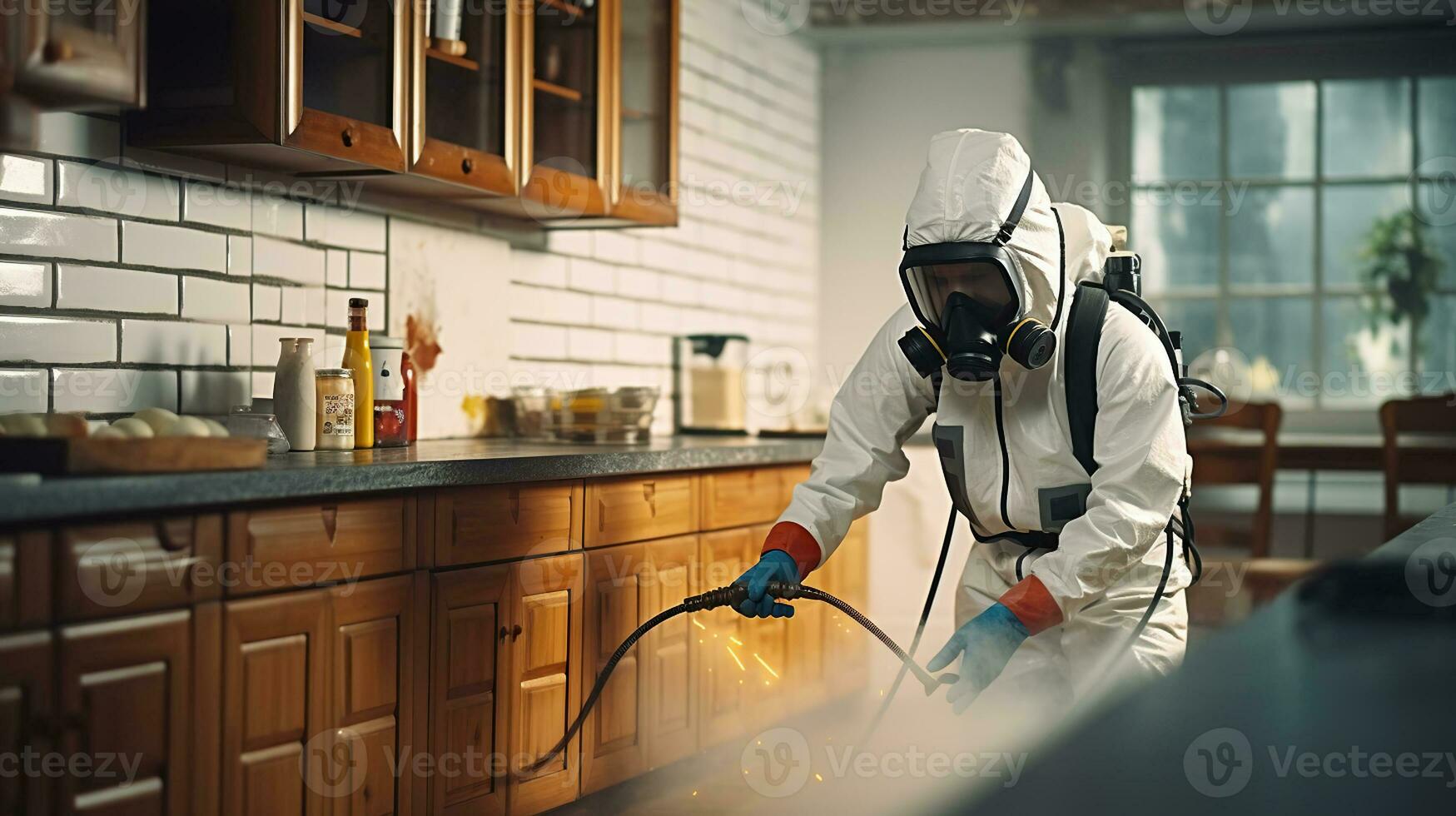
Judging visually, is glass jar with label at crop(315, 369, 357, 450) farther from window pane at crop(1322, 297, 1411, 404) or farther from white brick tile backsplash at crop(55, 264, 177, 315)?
window pane at crop(1322, 297, 1411, 404)

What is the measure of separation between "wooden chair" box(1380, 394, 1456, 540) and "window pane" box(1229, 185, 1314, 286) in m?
0.95

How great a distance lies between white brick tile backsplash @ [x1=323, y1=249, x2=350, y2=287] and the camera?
106 inches

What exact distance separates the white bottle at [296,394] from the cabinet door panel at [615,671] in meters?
0.63

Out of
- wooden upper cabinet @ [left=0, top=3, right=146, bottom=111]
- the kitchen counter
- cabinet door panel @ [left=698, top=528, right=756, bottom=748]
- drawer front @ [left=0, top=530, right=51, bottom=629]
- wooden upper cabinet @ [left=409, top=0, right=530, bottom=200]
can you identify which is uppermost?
wooden upper cabinet @ [left=409, top=0, right=530, bottom=200]

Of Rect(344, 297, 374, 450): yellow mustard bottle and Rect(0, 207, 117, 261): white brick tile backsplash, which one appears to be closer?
Rect(0, 207, 117, 261): white brick tile backsplash

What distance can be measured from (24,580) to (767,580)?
1067mm

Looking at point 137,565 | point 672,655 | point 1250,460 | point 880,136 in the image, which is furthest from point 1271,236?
point 137,565

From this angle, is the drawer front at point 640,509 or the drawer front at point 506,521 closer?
the drawer front at point 506,521

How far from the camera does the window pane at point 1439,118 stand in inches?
196

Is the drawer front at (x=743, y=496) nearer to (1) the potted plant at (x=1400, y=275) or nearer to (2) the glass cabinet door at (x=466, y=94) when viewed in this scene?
(2) the glass cabinet door at (x=466, y=94)

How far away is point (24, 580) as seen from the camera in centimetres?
156

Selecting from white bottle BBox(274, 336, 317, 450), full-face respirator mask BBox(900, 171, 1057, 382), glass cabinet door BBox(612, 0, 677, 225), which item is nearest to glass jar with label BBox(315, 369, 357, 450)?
white bottle BBox(274, 336, 317, 450)

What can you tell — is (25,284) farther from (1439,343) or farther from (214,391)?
(1439,343)

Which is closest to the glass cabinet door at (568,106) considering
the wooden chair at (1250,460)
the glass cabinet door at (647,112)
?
the glass cabinet door at (647,112)
